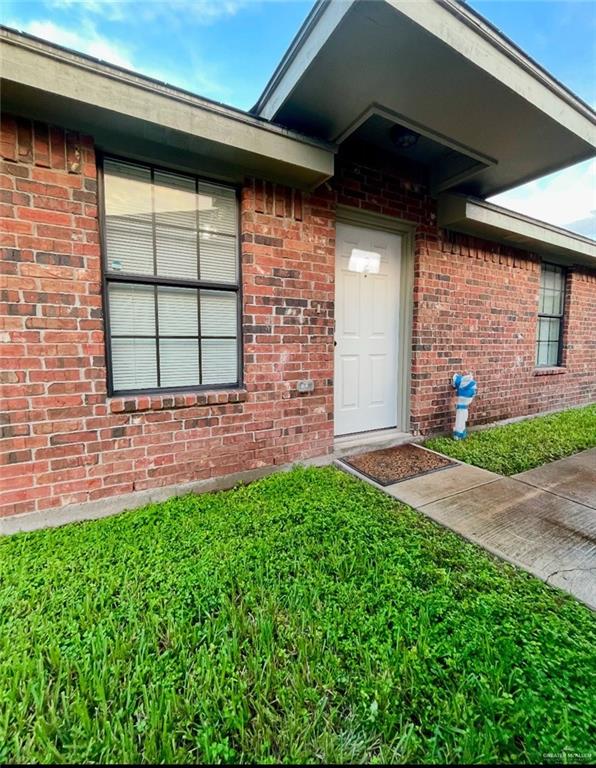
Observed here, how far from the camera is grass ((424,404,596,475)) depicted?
329 cm

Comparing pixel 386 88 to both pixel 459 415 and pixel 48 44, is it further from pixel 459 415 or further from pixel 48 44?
pixel 459 415

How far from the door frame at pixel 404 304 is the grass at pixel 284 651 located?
2013mm

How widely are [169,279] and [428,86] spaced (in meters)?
2.22

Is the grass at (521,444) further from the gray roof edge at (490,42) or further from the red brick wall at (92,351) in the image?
the gray roof edge at (490,42)

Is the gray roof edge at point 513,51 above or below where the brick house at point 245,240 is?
above

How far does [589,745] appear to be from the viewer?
1.01 meters

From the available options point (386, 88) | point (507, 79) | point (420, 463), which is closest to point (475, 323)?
point (420, 463)

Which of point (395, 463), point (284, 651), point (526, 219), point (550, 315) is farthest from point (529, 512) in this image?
point (550, 315)

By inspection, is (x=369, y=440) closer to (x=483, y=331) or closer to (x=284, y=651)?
(x=483, y=331)

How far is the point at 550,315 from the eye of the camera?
557 centimetres

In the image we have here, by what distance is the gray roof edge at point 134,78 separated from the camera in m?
1.78

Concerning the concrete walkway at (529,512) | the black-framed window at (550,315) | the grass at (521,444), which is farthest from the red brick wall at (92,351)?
the black-framed window at (550,315)

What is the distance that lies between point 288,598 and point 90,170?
277 centimetres

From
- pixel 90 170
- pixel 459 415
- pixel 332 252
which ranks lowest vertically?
pixel 459 415
